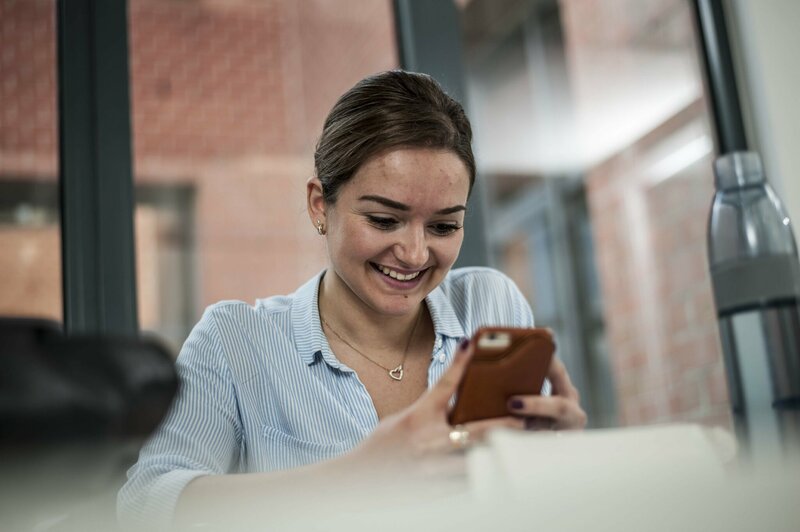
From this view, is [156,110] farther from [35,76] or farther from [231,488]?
[231,488]

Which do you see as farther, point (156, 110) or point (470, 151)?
point (156, 110)

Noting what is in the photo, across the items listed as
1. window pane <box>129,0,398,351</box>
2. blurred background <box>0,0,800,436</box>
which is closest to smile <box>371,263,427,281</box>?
blurred background <box>0,0,800,436</box>

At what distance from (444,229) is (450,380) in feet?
1.93

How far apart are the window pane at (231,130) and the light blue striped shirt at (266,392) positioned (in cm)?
94

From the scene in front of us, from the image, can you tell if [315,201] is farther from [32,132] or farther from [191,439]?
[32,132]

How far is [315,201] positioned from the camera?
1494mm

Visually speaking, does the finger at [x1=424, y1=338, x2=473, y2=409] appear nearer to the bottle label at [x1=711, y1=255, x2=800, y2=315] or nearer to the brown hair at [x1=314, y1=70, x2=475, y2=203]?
the bottle label at [x1=711, y1=255, x2=800, y2=315]

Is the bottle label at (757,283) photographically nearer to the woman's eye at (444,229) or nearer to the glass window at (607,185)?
the woman's eye at (444,229)

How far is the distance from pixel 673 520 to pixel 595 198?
3973 millimetres

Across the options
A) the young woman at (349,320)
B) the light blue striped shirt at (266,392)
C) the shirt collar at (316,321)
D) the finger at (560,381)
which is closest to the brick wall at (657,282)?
the shirt collar at (316,321)

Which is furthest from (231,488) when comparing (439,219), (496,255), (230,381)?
(496,255)

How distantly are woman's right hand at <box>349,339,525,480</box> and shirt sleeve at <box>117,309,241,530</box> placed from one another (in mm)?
281

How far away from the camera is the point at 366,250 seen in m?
1.34

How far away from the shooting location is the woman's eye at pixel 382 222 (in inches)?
52.8
